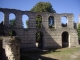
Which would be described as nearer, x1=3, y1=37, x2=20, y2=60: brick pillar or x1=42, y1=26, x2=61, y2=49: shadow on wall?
x1=3, y1=37, x2=20, y2=60: brick pillar

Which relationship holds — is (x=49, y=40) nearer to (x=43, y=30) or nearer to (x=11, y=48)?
(x=43, y=30)

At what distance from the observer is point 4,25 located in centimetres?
2358

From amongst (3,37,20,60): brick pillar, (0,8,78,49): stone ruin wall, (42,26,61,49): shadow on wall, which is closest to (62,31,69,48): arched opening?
(0,8,78,49): stone ruin wall

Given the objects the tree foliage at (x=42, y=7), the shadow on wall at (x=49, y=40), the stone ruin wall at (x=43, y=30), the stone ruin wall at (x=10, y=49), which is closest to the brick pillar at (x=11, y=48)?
the stone ruin wall at (x=10, y=49)

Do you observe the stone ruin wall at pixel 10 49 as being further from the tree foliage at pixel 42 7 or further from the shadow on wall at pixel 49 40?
the tree foliage at pixel 42 7

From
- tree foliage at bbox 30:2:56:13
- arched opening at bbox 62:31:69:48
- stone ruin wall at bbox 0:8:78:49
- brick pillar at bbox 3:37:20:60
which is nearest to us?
brick pillar at bbox 3:37:20:60

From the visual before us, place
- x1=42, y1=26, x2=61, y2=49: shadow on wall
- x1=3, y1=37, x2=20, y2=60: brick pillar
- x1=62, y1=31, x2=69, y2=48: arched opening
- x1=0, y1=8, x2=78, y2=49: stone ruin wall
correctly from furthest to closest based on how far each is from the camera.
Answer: x1=62, y1=31, x2=69, y2=48: arched opening, x1=42, y1=26, x2=61, y2=49: shadow on wall, x1=0, y1=8, x2=78, y2=49: stone ruin wall, x1=3, y1=37, x2=20, y2=60: brick pillar

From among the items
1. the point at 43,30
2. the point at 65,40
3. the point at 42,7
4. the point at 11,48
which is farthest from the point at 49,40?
the point at 11,48

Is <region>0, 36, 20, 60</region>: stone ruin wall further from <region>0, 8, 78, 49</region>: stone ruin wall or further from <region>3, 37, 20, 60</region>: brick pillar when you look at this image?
<region>0, 8, 78, 49</region>: stone ruin wall

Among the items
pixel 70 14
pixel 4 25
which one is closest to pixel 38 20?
pixel 70 14

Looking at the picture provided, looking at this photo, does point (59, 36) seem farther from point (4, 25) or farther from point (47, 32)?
point (4, 25)

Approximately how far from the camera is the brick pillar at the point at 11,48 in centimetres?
1256

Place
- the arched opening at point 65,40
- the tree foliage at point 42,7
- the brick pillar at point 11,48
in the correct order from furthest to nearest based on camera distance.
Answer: the tree foliage at point 42,7
the arched opening at point 65,40
the brick pillar at point 11,48

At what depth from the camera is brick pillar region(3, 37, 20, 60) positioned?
41.2ft
